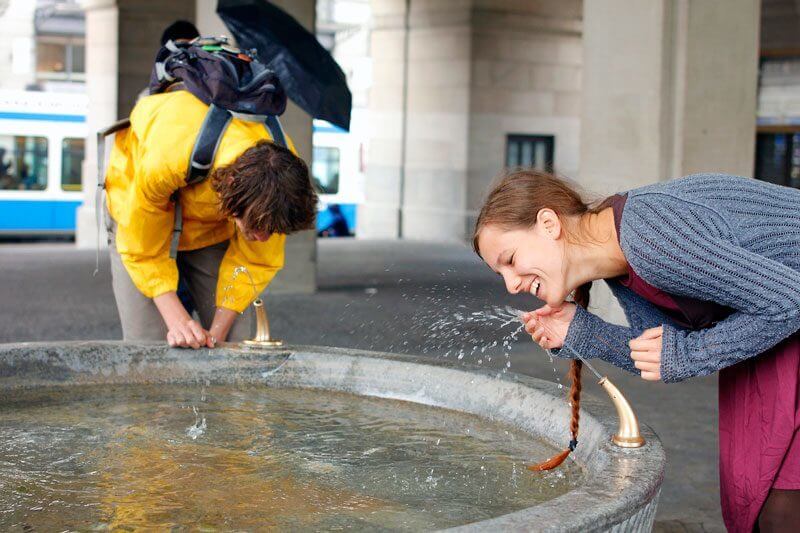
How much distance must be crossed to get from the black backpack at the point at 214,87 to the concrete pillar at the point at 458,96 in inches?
596

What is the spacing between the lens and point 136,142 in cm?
447

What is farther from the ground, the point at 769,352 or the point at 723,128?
the point at 723,128

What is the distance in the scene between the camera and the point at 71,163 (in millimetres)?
23500

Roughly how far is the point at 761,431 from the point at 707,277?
48cm

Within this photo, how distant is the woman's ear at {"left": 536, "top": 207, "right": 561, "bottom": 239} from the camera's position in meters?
2.80

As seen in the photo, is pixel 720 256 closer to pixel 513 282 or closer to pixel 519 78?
pixel 513 282

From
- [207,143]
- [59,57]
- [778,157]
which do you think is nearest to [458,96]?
[778,157]

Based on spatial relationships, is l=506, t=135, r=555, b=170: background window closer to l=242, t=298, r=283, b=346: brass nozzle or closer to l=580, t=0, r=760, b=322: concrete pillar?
l=580, t=0, r=760, b=322: concrete pillar

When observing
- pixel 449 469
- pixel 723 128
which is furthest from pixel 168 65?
pixel 723 128

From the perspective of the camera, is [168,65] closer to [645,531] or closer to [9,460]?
[9,460]

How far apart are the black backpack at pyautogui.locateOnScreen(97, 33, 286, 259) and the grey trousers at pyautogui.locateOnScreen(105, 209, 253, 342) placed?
1.14ft

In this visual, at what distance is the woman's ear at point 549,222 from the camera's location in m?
2.80

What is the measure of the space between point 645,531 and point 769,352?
1.73ft

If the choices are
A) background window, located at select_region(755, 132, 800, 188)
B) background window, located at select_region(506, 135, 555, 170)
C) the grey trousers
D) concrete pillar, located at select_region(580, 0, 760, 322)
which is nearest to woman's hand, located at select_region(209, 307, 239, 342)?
the grey trousers
